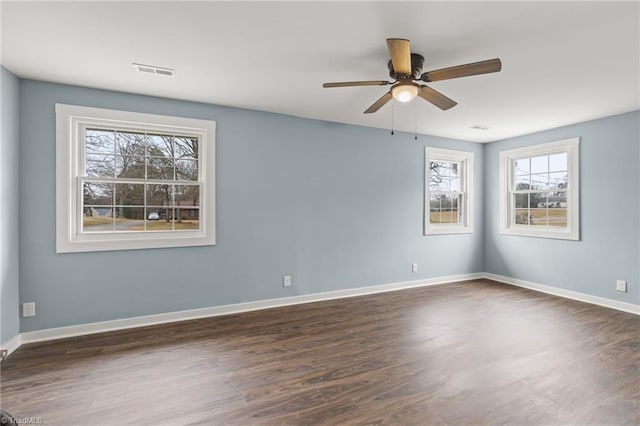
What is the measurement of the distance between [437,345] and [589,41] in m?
2.70

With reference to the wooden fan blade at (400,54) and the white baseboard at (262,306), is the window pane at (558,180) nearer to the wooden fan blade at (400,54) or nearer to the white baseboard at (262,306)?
the white baseboard at (262,306)

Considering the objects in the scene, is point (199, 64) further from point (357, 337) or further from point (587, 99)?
point (587, 99)

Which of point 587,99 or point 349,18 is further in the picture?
point 587,99

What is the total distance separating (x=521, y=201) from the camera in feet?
17.1

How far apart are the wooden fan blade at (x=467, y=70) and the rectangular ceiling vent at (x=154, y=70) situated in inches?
86.4

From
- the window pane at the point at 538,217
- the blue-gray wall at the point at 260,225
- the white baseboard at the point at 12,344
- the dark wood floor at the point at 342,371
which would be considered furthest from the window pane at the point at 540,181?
the white baseboard at the point at 12,344

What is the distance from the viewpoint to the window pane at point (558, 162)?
4.54 meters

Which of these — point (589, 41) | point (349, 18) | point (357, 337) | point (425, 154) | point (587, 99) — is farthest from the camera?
point (425, 154)

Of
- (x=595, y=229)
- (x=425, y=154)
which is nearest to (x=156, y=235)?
(x=425, y=154)

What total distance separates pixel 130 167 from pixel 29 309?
5.34 feet

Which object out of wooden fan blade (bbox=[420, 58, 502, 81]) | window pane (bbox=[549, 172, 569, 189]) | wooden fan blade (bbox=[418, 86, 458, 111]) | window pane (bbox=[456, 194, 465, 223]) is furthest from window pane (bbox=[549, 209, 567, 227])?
wooden fan blade (bbox=[420, 58, 502, 81])

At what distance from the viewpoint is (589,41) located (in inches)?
88.2

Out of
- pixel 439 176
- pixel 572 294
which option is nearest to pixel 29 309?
pixel 439 176

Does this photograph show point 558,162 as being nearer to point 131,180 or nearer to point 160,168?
point 160,168
